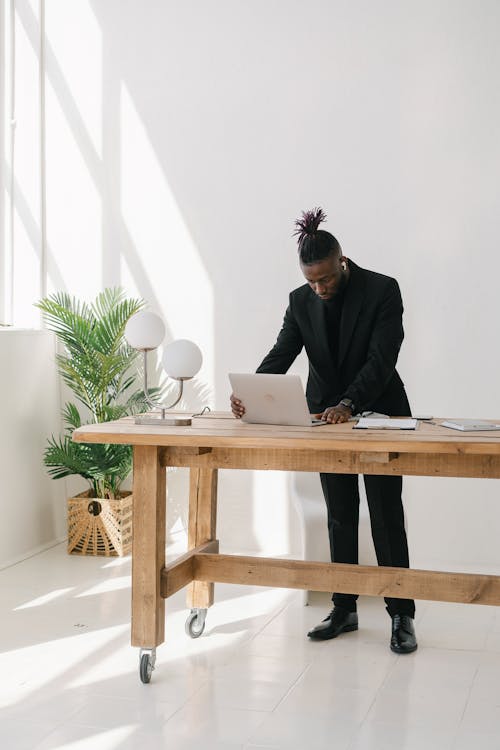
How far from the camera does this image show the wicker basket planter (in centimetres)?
497

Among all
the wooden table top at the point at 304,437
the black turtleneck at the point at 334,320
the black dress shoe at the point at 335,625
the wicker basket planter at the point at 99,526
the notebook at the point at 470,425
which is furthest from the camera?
the wicker basket planter at the point at 99,526

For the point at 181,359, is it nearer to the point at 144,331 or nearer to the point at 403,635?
the point at 144,331

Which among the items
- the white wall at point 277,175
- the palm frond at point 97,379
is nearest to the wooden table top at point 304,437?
the white wall at point 277,175

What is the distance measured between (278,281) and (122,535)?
4.99ft

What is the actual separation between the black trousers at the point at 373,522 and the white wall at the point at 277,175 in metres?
1.16

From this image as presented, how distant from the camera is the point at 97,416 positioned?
5.02 m

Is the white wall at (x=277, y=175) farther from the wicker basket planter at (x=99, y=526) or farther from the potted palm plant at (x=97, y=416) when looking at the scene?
the wicker basket planter at (x=99, y=526)

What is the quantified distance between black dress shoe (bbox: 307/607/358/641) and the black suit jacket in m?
0.79

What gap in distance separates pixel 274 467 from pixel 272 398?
0.23 meters

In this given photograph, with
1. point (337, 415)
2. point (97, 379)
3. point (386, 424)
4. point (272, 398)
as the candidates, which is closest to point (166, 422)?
point (272, 398)

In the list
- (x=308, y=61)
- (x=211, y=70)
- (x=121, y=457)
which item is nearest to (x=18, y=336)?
(x=121, y=457)

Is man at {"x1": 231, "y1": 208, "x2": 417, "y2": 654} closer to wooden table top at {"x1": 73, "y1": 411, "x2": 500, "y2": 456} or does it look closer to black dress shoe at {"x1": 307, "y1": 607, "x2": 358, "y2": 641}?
black dress shoe at {"x1": 307, "y1": 607, "x2": 358, "y2": 641}

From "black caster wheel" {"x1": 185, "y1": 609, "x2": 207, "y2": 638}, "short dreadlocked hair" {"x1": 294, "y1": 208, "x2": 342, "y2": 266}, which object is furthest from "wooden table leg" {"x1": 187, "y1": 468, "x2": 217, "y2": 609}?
"short dreadlocked hair" {"x1": 294, "y1": 208, "x2": 342, "y2": 266}

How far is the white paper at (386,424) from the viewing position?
3.03 meters
